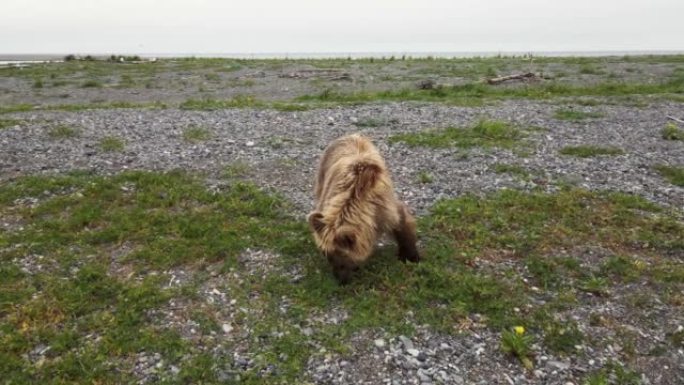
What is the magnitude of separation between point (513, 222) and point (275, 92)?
784 inches

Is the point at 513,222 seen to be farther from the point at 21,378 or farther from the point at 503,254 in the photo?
the point at 21,378

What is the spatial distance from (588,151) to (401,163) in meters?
5.27

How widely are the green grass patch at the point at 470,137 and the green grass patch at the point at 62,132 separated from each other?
9.92m

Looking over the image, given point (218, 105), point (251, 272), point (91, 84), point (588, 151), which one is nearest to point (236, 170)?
point (251, 272)

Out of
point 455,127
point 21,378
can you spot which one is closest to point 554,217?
point 455,127

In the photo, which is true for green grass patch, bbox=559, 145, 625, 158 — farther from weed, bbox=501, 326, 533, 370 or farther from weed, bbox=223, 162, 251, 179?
weed, bbox=223, 162, 251, 179

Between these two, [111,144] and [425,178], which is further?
[111,144]

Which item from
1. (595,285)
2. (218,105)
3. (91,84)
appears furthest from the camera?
(91,84)

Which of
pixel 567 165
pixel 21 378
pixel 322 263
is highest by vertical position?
pixel 567 165

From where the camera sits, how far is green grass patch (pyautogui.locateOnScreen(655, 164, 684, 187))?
12023 millimetres

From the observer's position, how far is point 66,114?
1906 centimetres

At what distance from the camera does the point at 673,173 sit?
12.5 m

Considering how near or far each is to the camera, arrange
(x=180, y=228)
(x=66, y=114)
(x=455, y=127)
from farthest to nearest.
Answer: (x=66, y=114) → (x=455, y=127) → (x=180, y=228)

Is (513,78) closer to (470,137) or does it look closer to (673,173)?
(470,137)
